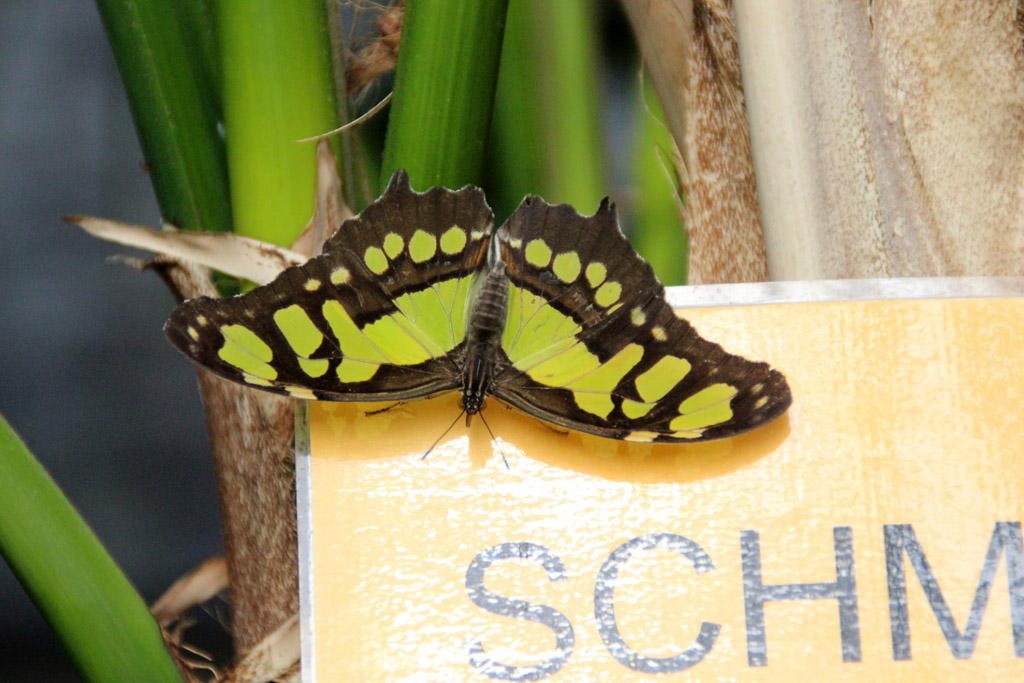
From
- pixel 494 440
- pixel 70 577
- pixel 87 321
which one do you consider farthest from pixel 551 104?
pixel 87 321

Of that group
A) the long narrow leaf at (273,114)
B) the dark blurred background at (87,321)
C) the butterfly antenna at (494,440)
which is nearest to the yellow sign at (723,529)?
the butterfly antenna at (494,440)

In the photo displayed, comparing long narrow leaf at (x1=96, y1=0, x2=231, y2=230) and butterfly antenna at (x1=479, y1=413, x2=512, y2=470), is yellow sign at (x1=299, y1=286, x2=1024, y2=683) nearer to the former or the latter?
butterfly antenna at (x1=479, y1=413, x2=512, y2=470)

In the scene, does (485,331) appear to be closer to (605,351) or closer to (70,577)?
(605,351)

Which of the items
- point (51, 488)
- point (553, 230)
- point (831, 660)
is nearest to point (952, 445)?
point (831, 660)

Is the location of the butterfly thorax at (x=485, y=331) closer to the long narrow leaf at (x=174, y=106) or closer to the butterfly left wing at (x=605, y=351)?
the butterfly left wing at (x=605, y=351)

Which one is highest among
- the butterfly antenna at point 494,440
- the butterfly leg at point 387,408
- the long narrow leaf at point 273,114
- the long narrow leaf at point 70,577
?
the long narrow leaf at point 273,114

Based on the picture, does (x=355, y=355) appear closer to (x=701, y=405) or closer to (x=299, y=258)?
(x=299, y=258)
